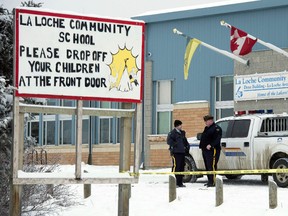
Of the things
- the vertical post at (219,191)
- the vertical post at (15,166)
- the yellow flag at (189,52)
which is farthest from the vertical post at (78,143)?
the yellow flag at (189,52)

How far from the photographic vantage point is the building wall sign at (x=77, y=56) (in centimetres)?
1248

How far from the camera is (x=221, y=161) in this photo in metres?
23.0

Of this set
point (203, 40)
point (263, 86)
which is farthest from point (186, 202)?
point (203, 40)

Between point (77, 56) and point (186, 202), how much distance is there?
20.3ft

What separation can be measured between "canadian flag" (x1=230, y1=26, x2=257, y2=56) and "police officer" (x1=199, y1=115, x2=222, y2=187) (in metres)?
12.1

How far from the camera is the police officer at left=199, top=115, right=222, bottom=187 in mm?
21938

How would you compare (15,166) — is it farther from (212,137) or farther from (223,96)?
(223,96)

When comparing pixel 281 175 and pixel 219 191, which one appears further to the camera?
pixel 281 175

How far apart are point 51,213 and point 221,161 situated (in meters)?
8.20

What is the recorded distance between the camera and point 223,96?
1508 inches

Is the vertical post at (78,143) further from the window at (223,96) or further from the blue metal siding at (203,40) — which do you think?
the window at (223,96)

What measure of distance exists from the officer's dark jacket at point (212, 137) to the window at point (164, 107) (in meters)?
18.6

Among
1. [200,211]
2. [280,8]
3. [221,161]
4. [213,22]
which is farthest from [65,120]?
[200,211]

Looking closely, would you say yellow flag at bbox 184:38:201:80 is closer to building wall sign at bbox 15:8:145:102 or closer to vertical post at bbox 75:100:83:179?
building wall sign at bbox 15:8:145:102
